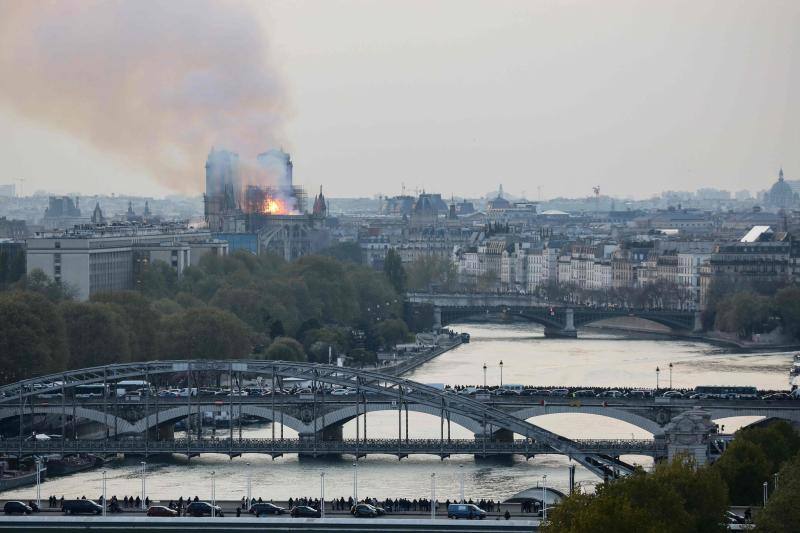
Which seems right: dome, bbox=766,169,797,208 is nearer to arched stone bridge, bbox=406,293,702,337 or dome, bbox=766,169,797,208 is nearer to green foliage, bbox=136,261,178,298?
arched stone bridge, bbox=406,293,702,337

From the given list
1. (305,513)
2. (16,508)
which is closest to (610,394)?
(305,513)

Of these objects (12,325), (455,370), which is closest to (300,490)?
(12,325)

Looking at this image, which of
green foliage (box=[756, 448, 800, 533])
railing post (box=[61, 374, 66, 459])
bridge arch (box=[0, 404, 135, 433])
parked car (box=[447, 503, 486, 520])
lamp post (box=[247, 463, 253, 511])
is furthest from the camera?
bridge arch (box=[0, 404, 135, 433])

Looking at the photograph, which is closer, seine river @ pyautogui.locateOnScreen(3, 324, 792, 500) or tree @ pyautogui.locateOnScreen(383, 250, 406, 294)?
seine river @ pyautogui.locateOnScreen(3, 324, 792, 500)

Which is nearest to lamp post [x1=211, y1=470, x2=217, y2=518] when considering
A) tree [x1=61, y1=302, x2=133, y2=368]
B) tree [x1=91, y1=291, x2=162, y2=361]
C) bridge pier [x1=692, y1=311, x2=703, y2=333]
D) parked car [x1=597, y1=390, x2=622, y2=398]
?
parked car [x1=597, y1=390, x2=622, y2=398]

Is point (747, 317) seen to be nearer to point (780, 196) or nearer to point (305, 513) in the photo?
point (305, 513)

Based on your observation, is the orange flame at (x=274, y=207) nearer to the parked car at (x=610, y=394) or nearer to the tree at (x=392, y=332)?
the tree at (x=392, y=332)

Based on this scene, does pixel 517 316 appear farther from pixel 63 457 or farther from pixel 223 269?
pixel 63 457
